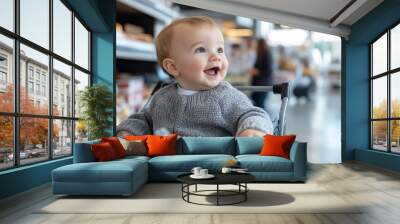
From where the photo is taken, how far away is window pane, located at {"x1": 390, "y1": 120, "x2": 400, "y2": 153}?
7.18 meters

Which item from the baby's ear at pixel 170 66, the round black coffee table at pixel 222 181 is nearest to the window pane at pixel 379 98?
the baby's ear at pixel 170 66

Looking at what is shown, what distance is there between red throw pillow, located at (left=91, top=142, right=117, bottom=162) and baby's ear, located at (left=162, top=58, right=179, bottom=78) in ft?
7.81

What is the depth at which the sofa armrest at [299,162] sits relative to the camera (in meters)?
5.29

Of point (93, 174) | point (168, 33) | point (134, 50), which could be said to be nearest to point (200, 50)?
point (168, 33)

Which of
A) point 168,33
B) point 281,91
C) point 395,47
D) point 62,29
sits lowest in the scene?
point 281,91

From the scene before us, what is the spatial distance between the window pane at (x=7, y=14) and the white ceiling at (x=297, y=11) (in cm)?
353

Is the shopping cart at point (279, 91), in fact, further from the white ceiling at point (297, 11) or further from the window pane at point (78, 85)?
the white ceiling at point (297, 11)

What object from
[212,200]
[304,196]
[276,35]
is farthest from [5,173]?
[276,35]

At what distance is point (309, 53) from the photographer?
28.3 feet

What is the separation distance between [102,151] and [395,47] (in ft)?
17.8

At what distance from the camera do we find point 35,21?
539 cm

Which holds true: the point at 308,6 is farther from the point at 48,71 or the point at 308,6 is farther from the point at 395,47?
the point at 48,71

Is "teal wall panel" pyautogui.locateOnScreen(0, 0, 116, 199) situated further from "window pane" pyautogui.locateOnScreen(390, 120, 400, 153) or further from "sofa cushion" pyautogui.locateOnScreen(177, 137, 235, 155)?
"window pane" pyautogui.locateOnScreen(390, 120, 400, 153)

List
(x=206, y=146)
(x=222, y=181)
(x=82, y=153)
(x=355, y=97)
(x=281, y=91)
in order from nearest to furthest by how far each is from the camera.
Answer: (x=222, y=181), (x=82, y=153), (x=206, y=146), (x=281, y=91), (x=355, y=97)
